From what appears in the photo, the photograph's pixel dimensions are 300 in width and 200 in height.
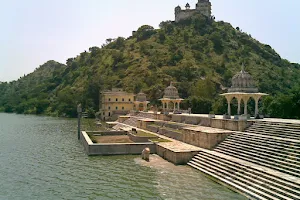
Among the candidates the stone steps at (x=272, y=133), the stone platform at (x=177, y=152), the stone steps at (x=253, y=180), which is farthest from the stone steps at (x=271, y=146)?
the stone platform at (x=177, y=152)

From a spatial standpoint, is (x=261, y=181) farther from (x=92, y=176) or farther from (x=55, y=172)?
(x=55, y=172)

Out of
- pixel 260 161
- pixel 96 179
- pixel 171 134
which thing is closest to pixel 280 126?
pixel 260 161

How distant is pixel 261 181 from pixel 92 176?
10.2 m

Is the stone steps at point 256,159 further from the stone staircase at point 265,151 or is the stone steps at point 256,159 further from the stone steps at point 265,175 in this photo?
the stone steps at point 265,175

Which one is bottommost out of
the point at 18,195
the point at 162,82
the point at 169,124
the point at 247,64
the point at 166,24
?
the point at 18,195

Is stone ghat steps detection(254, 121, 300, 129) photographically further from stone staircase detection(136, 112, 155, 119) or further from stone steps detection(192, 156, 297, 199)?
stone staircase detection(136, 112, 155, 119)

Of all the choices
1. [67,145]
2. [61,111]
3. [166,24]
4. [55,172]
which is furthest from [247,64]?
[55,172]

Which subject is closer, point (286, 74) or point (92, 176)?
point (92, 176)

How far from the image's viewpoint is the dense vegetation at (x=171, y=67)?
8400cm

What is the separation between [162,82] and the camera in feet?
273

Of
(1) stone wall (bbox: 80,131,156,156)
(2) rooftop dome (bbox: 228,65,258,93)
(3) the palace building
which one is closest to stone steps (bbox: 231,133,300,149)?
(2) rooftop dome (bbox: 228,65,258,93)

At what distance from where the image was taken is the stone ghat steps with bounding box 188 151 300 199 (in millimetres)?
14838

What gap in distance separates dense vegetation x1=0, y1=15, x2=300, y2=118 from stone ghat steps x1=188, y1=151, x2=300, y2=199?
36.2m

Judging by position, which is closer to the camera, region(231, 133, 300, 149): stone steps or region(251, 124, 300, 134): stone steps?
region(231, 133, 300, 149): stone steps
